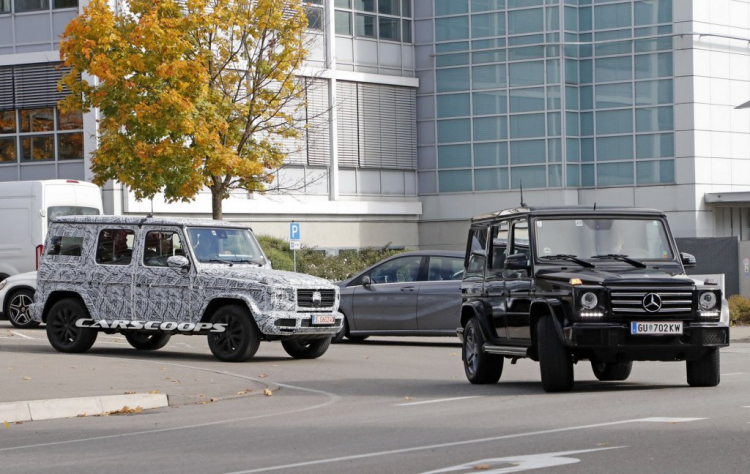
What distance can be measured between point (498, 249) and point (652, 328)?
247cm

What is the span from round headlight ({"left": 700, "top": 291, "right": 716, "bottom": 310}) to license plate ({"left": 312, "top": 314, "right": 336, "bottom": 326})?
672 centimetres

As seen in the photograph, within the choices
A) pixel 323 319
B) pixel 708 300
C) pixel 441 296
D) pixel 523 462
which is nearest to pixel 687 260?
pixel 708 300

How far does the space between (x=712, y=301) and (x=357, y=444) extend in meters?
4.94

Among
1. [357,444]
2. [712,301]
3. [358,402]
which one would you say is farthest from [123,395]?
[712,301]

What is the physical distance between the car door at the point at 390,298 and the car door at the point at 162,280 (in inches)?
171

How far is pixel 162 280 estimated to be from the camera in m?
19.7

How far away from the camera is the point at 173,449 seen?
10.3 meters

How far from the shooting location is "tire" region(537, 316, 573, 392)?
44.9 ft

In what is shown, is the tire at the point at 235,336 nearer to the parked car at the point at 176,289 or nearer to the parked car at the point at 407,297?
the parked car at the point at 176,289

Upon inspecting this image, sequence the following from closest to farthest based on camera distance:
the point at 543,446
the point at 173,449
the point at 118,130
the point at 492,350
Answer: the point at 543,446 → the point at 173,449 → the point at 492,350 → the point at 118,130

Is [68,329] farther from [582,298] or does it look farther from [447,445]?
[447,445]

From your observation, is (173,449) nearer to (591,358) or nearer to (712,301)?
(591,358)

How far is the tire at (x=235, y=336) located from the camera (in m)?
18.9

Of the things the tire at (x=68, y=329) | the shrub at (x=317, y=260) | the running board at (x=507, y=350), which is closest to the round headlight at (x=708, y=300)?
the running board at (x=507, y=350)
